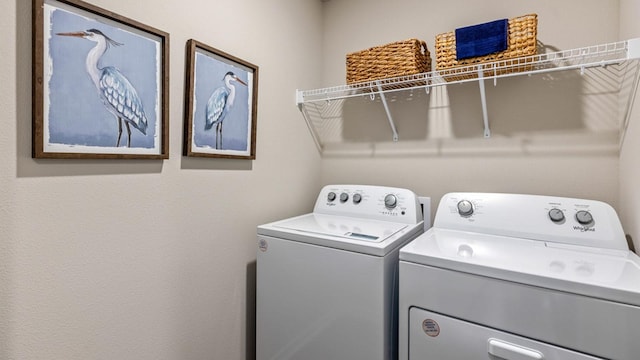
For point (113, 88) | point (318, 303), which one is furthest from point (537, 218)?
point (113, 88)

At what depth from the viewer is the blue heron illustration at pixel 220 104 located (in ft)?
4.28

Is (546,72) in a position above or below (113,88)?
above

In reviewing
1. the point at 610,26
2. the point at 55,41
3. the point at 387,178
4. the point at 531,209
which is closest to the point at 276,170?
the point at 387,178

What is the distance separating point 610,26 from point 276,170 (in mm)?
1594

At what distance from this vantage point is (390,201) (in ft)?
5.16

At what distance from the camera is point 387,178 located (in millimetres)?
1842

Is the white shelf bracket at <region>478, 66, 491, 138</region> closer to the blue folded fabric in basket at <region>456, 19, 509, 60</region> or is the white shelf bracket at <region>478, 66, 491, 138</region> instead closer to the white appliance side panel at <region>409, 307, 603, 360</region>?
the blue folded fabric in basket at <region>456, 19, 509, 60</region>

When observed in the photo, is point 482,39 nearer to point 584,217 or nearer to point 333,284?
point 584,217

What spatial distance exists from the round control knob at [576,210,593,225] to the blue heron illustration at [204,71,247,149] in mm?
1446

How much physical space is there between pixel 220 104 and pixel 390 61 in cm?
83

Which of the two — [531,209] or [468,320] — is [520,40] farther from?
[468,320]

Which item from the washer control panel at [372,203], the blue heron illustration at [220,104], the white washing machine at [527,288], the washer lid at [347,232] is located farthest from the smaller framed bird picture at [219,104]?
the white washing machine at [527,288]

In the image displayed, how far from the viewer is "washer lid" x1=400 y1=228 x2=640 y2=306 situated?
2.60ft

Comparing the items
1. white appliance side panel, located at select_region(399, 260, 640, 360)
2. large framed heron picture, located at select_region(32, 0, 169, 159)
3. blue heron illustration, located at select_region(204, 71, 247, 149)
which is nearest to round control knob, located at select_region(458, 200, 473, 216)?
white appliance side panel, located at select_region(399, 260, 640, 360)
